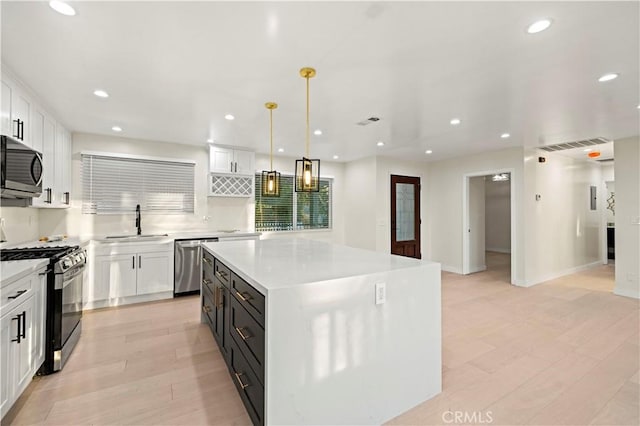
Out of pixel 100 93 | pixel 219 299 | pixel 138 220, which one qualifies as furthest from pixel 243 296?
pixel 138 220

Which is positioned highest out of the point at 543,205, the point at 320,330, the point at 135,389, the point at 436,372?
the point at 543,205

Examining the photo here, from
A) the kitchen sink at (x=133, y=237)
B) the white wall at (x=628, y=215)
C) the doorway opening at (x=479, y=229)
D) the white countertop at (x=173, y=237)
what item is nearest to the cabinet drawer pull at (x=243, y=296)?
the white countertop at (x=173, y=237)

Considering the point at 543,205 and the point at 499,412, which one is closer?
the point at 499,412

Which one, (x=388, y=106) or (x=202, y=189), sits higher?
(x=388, y=106)

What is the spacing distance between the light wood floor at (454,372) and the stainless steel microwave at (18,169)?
1.48 m

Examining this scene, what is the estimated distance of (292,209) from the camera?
6.39 m

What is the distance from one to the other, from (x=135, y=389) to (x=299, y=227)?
448 centimetres

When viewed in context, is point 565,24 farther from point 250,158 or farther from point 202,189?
point 202,189

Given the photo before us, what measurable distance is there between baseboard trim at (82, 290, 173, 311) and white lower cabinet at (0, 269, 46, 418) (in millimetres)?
1955

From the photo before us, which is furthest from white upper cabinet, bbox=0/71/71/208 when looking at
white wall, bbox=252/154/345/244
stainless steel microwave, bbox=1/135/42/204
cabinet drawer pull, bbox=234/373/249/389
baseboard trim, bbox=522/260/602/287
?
baseboard trim, bbox=522/260/602/287

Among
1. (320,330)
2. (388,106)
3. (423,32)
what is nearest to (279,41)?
(423,32)

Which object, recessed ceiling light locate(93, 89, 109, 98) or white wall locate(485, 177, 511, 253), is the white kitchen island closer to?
recessed ceiling light locate(93, 89, 109, 98)

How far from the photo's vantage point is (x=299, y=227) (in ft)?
21.2

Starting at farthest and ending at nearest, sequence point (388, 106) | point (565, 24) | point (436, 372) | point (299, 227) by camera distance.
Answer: point (299, 227) → point (388, 106) → point (436, 372) → point (565, 24)
